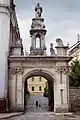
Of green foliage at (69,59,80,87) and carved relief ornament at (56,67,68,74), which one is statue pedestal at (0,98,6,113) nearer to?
carved relief ornament at (56,67,68,74)

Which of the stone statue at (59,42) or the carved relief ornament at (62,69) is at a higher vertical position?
the stone statue at (59,42)

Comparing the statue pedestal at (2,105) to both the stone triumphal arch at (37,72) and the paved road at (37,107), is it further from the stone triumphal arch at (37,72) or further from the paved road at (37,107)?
the paved road at (37,107)

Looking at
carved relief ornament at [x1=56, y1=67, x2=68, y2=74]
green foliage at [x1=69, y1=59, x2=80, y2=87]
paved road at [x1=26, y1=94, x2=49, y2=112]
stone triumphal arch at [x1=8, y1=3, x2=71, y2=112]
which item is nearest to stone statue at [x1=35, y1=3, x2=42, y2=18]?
stone triumphal arch at [x1=8, y1=3, x2=71, y2=112]

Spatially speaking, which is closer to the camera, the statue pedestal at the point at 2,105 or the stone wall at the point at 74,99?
the statue pedestal at the point at 2,105

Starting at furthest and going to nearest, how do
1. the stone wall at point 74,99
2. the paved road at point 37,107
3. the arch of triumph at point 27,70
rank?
the paved road at point 37,107 → the stone wall at point 74,99 → the arch of triumph at point 27,70

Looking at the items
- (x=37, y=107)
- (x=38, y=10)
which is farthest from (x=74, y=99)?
(x=37, y=107)

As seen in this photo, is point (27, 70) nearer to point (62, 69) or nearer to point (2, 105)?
point (62, 69)

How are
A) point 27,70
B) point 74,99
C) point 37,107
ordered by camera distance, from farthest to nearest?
point 37,107, point 74,99, point 27,70

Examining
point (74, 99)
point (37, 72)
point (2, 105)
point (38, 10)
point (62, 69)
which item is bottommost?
point (2, 105)

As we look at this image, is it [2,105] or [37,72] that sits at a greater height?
[37,72]

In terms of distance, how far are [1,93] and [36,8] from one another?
10911 millimetres

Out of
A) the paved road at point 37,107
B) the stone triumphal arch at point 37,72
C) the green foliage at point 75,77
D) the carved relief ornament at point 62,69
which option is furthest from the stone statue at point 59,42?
the green foliage at point 75,77

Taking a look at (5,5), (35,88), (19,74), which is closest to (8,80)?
(19,74)

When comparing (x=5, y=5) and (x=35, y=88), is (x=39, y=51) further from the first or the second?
(x=35, y=88)
